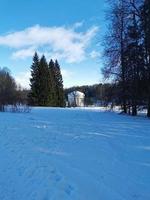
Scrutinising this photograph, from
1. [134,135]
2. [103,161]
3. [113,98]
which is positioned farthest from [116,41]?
[103,161]

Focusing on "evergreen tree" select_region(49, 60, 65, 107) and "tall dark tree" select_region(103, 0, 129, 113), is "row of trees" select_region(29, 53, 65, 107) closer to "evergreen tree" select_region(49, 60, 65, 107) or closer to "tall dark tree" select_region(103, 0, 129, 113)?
"evergreen tree" select_region(49, 60, 65, 107)

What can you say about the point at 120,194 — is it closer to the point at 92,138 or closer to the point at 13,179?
the point at 13,179

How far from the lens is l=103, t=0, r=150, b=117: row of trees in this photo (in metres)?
26.6

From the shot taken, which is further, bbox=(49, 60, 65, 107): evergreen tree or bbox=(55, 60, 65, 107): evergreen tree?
bbox=(55, 60, 65, 107): evergreen tree

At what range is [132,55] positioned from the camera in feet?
88.9

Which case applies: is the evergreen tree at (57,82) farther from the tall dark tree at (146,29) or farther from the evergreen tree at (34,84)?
the tall dark tree at (146,29)

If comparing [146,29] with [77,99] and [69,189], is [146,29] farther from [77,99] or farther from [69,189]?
[77,99]

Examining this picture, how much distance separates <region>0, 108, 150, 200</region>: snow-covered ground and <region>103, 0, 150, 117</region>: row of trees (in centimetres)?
1422

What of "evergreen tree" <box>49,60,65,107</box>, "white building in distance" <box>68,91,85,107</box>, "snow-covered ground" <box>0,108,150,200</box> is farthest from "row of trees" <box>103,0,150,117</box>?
"white building in distance" <box>68,91,85,107</box>

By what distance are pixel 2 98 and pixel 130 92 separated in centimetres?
1505

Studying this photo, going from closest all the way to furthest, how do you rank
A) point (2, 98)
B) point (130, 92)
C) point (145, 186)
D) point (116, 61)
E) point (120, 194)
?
point (120, 194) → point (145, 186) → point (130, 92) → point (116, 61) → point (2, 98)

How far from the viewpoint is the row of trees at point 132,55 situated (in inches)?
1048

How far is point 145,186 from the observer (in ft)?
22.7

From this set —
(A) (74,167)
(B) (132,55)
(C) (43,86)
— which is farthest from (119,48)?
(C) (43,86)
